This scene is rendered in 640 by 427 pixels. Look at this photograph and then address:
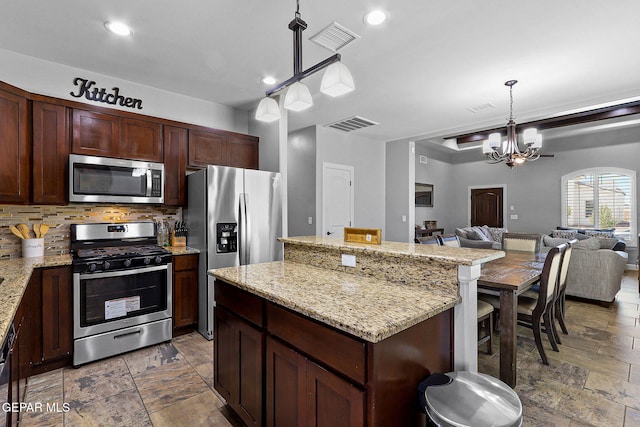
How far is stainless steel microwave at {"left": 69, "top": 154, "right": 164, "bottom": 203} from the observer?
2881 millimetres

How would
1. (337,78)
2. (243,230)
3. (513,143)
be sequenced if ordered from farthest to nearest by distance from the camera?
(513,143) < (243,230) < (337,78)

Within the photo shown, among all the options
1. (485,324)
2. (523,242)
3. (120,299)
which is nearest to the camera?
(120,299)

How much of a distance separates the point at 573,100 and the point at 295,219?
4.12 m

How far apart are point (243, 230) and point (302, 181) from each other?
210 cm

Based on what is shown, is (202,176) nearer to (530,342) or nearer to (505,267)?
(505,267)

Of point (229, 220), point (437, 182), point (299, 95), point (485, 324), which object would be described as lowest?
point (485, 324)

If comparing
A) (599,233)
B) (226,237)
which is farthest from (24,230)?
(599,233)

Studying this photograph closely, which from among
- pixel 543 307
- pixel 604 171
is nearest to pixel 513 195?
pixel 604 171

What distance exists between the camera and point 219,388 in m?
2.04

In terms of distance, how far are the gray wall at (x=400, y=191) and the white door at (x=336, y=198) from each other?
1.06 metres

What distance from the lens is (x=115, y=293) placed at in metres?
2.80

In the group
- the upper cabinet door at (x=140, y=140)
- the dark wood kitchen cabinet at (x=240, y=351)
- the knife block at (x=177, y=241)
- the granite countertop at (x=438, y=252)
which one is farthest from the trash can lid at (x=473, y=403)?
the upper cabinet door at (x=140, y=140)

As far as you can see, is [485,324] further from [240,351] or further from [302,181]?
[302,181]

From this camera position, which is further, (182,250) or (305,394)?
(182,250)
